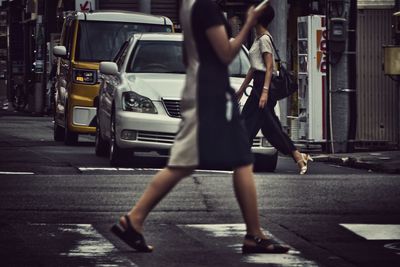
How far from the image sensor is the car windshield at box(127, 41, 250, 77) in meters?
18.9

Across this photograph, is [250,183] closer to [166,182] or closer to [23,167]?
[166,182]

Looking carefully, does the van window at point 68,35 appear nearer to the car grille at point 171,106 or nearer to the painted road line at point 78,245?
the car grille at point 171,106

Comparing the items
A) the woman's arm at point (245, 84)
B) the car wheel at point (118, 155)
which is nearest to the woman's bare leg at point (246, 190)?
the woman's arm at point (245, 84)

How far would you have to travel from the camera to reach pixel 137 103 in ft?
58.2

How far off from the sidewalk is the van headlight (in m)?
4.27

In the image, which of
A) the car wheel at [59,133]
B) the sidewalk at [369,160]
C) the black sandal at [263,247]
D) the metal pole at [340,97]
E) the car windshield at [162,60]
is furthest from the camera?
the car wheel at [59,133]

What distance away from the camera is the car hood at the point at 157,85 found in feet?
58.0

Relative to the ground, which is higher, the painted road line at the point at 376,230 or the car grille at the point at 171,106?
the car grille at the point at 171,106

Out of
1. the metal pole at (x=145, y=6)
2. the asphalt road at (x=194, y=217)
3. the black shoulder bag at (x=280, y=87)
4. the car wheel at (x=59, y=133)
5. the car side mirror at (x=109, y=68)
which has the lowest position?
the car wheel at (x=59, y=133)

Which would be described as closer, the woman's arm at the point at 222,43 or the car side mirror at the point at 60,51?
the woman's arm at the point at 222,43

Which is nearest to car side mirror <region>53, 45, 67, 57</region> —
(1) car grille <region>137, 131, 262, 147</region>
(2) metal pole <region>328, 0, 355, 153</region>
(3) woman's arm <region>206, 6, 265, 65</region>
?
(2) metal pole <region>328, 0, 355, 153</region>

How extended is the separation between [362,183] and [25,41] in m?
56.7

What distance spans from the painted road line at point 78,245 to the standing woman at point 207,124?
0.23 metres

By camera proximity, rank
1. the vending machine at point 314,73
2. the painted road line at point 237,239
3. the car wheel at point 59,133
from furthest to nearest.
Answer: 1. the car wheel at point 59,133
2. the vending machine at point 314,73
3. the painted road line at point 237,239
